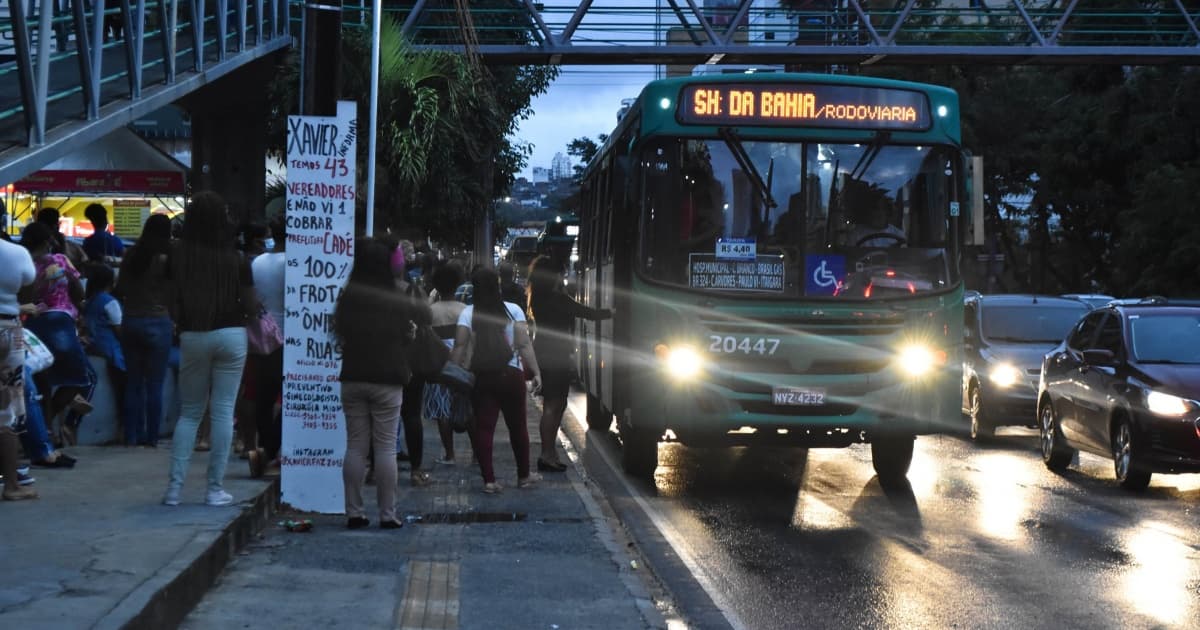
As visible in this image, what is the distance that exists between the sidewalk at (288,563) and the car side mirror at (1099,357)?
521cm

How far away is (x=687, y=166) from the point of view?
12984 mm

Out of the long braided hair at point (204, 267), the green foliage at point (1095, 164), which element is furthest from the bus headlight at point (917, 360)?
the green foliage at point (1095, 164)

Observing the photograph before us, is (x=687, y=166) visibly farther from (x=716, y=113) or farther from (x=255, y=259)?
(x=255, y=259)

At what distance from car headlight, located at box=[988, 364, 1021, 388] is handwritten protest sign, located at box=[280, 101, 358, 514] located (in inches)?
416

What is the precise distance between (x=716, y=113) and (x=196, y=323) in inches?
202

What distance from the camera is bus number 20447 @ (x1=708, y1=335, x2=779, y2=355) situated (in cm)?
1275

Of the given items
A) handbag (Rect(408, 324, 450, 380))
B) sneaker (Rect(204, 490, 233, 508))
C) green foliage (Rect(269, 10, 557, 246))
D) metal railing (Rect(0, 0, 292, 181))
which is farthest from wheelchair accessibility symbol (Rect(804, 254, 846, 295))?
green foliage (Rect(269, 10, 557, 246))

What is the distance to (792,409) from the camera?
1272cm

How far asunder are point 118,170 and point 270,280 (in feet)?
23.0

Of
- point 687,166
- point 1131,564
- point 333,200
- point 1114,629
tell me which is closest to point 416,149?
point 687,166

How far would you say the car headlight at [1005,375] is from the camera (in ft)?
62.0

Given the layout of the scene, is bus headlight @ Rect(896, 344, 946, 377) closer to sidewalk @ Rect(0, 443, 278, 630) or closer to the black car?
the black car

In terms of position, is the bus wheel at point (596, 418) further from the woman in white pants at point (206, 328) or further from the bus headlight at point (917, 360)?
the woman in white pants at point (206, 328)

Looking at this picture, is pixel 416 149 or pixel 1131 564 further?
pixel 416 149
